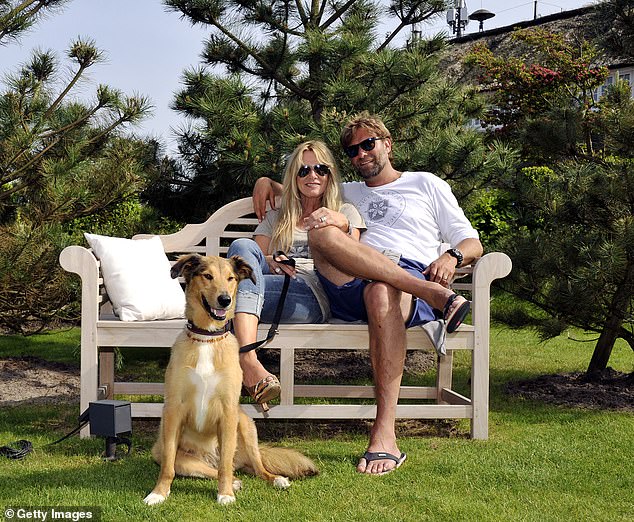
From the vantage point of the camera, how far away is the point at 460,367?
19.6ft

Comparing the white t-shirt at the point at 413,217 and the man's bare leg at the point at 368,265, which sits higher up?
the white t-shirt at the point at 413,217

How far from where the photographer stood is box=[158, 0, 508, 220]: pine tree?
4.82 m

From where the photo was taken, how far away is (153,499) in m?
2.60

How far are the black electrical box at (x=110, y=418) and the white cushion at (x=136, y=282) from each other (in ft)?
2.10

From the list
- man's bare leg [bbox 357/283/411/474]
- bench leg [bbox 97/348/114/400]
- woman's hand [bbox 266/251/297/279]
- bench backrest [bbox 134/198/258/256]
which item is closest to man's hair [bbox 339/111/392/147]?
bench backrest [bbox 134/198/258/256]

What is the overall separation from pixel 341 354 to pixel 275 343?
9.70ft

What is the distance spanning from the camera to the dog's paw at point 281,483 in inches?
111

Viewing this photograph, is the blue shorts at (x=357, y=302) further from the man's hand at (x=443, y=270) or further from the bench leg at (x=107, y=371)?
the bench leg at (x=107, y=371)

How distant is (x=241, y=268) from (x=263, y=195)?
1169 mm

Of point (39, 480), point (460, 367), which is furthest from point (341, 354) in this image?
point (39, 480)

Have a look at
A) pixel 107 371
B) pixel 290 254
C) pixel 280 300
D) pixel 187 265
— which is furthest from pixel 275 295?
pixel 107 371

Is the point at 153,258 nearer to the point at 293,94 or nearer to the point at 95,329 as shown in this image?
the point at 95,329

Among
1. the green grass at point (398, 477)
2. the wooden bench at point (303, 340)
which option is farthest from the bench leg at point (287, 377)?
the green grass at point (398, 477)
